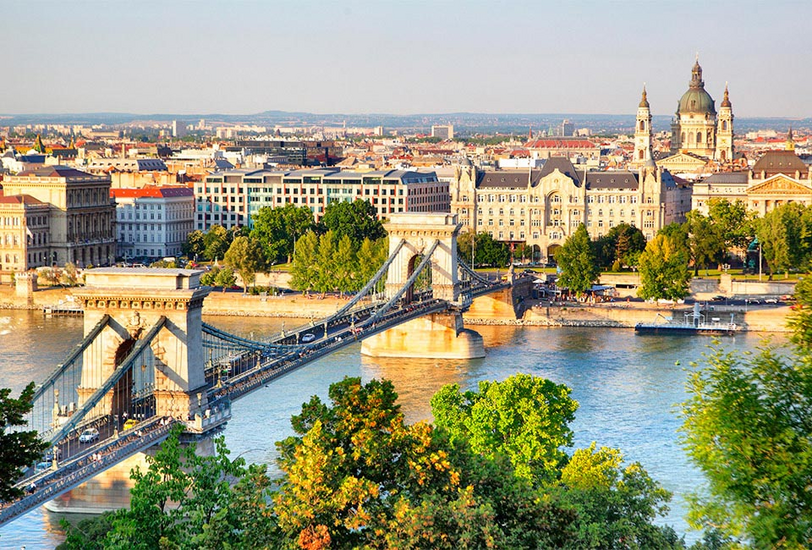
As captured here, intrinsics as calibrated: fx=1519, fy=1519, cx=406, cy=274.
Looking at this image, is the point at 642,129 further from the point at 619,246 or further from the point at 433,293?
the point at 433,293

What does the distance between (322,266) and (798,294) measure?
37.5 metres

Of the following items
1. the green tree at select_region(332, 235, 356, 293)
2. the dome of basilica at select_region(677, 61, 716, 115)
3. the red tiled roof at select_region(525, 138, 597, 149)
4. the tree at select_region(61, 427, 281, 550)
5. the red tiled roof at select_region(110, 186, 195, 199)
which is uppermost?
the dome of basilica at select_region(677, 61, 716, 115)

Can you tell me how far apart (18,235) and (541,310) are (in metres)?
21.4

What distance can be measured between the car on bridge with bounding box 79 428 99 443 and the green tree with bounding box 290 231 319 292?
29490 millimetres

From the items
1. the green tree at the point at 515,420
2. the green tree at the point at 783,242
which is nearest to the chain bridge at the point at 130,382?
the green tree at the point at 515,420

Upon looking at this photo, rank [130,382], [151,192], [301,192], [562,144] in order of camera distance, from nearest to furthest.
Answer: [130,382] < [151,192] < [301,192] < [562,144]

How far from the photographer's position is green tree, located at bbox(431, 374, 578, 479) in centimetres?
2084

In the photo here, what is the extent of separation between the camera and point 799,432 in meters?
12.4

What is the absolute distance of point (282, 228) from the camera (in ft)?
197

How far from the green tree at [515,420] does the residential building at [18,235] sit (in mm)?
37394

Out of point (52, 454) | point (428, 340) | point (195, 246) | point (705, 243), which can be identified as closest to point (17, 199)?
point (195, 246)

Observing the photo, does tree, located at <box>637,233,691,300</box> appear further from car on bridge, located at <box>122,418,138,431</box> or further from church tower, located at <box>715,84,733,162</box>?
church tower, located at <box>715,84,733,162</box>

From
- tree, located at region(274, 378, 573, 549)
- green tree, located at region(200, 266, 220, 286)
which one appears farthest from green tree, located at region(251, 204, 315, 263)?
tree, located at region(274, 378, 573, 549)

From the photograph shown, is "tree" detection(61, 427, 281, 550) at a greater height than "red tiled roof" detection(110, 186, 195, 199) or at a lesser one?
lesser
